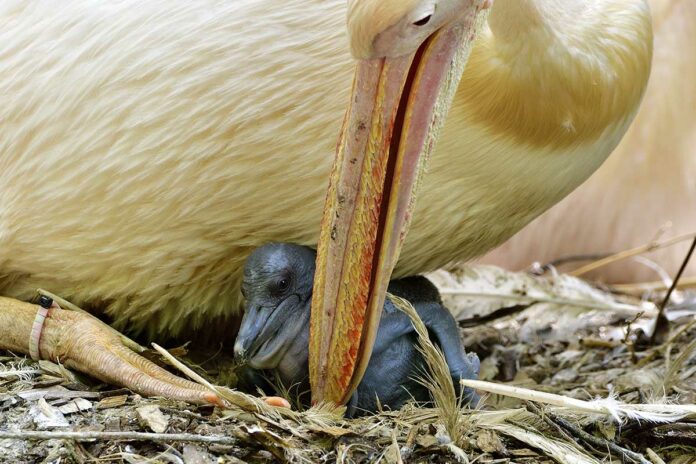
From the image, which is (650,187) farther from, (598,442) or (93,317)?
(93,317)

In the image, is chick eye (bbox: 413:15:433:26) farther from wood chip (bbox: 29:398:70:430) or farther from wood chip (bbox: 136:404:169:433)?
wood chip (bbox: 29:398:70:430)

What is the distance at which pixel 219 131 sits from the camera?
2.20 meters

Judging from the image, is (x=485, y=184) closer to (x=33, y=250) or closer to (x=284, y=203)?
(x=284, y=203)

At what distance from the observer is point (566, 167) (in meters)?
2.34

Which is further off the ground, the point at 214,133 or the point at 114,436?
the point at 214,133

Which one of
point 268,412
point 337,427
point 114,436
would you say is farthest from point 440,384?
point 114,436

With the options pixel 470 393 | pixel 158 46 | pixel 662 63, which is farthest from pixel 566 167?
pixel 662 63

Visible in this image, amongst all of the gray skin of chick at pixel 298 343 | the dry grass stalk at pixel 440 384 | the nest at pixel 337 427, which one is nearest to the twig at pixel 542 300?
the nest at pixel 337 427

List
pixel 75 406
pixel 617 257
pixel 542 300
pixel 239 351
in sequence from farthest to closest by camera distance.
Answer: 1. pixel 617 257
2. pixel 542 300
3. pixel 239 351
4. pixel 75 406

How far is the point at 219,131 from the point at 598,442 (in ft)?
3.25

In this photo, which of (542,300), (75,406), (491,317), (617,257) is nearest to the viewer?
(75,406)

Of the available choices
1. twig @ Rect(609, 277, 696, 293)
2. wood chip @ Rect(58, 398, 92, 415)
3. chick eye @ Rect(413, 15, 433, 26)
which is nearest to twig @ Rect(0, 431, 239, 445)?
wood chip @ Rect(58, 398, 92, 415)

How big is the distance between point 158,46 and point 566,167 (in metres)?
0.94

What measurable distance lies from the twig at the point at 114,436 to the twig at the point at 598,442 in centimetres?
62
